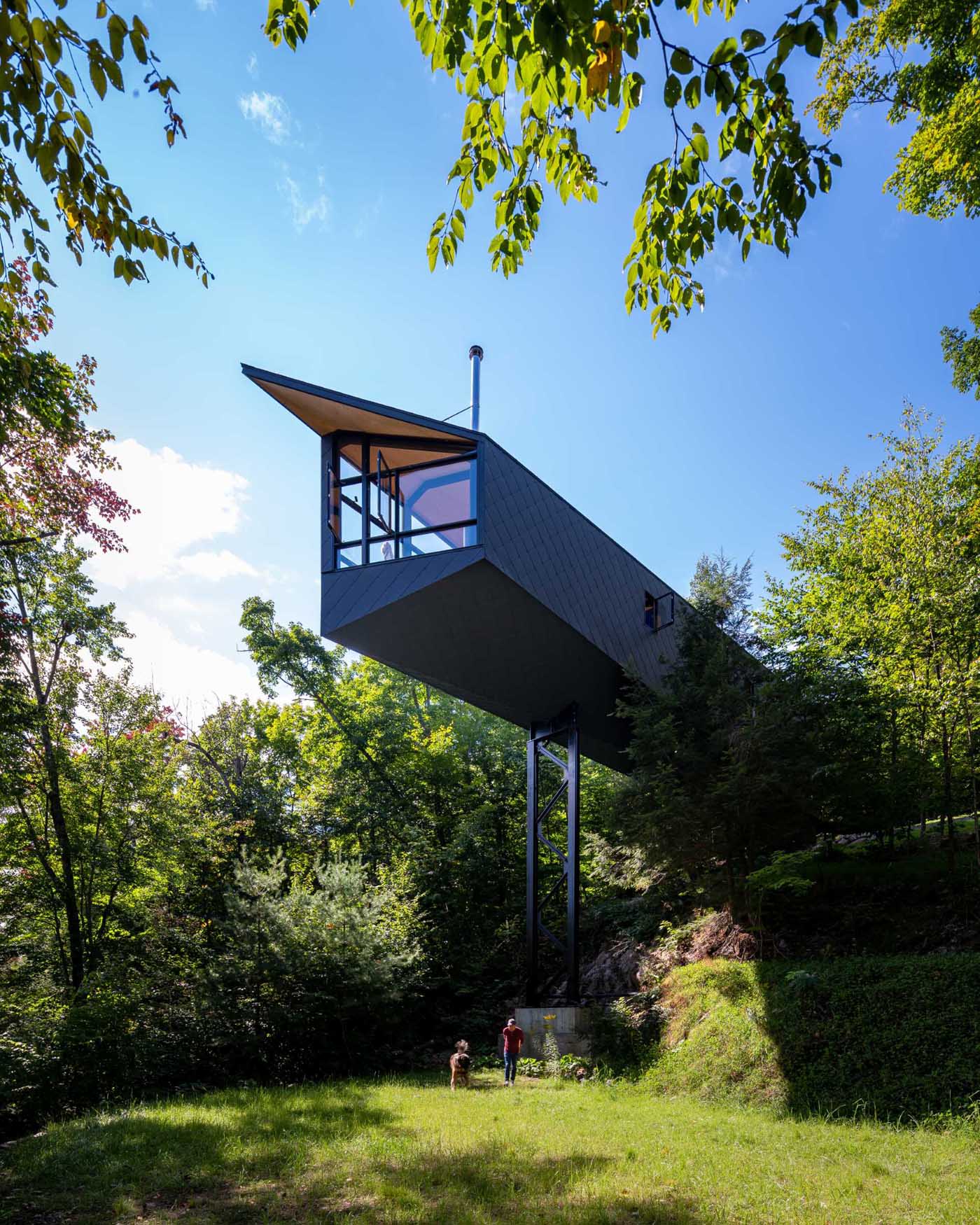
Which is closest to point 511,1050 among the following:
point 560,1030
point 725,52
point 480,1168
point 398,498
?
point 560,1030

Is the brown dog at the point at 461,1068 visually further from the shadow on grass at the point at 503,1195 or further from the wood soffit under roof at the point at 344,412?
the wood soffit under roof at the point at 344,412

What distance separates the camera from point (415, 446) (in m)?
11.8

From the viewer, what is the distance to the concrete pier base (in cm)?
1335

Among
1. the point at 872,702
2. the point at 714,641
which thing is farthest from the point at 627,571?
the point at 872,702

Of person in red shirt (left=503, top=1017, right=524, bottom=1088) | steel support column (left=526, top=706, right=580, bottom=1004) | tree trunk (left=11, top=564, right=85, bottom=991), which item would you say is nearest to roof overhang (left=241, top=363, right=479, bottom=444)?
steel support column (left=526, top=706, right=580, bottom=1004)

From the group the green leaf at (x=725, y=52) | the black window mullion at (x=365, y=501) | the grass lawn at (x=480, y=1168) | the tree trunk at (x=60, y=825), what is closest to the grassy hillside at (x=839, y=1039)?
the grass lawn at (x=480, y=1168)

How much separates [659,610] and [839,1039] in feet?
28.5

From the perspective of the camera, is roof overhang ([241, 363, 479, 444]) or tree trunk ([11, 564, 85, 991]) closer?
roof overhang ([241, 363, 479, 444])

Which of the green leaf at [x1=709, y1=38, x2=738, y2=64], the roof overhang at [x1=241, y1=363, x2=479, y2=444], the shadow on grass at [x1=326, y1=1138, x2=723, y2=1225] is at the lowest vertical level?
the shadow on grass at [x1=326, y1=1138, x2=723, y2=1225]

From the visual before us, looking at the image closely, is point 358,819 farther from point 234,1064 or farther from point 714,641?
point 714,641

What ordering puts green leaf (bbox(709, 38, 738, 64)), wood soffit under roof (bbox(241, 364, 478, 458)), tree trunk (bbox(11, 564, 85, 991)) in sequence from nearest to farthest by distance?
1. green leaf (bbox(709, 38, 738, 64))
2. wood soffit under roof (bbox(241, 364, 478, 458))
3. tree trunk (bbox(11, 564, 85, 991))

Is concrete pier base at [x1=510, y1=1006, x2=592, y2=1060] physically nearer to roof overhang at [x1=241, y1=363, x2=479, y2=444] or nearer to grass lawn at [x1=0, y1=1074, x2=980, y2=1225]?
grass lawn at [x1=0, y1=1074, x2=980, y2=1225]

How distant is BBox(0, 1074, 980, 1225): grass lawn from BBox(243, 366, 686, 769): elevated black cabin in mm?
6132

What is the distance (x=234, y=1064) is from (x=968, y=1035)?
11404 millimetres
